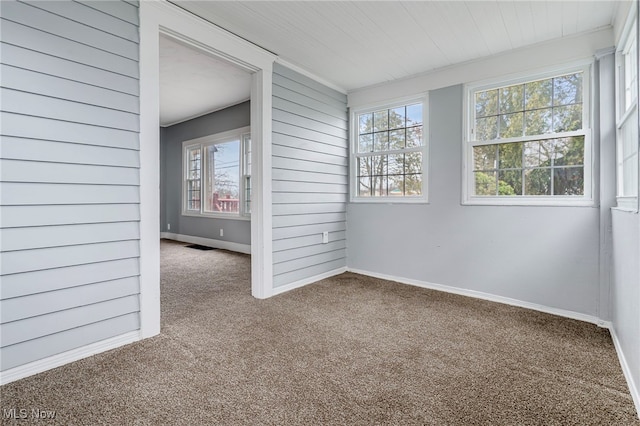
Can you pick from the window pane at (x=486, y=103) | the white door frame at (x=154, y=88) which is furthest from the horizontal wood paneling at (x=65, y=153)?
the window pane at (x=486, y=103)

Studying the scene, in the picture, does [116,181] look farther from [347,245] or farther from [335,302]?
[347,245]

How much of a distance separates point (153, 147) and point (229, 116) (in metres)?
3.80

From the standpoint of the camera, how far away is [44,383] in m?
1.71

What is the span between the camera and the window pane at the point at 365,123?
4.18m

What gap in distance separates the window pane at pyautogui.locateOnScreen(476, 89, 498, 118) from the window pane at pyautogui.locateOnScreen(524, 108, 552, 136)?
0.99 ft

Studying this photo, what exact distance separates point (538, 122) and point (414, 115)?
1254mm

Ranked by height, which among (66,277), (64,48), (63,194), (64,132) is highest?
(64,48)

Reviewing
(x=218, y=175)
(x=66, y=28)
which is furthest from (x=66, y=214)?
(x=218, y=175)

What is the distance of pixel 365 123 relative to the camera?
4.23 meters

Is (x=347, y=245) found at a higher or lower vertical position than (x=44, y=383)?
higher

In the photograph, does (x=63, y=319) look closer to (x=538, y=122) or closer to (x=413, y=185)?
(x=413, y=185)

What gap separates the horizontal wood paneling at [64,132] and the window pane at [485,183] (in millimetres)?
3088

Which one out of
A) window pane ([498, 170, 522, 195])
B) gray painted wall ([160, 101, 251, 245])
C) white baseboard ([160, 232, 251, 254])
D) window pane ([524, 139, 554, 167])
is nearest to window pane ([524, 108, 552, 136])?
window pane ([524, 139, 554, 167])

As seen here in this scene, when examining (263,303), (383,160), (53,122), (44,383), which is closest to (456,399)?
(263,303)
